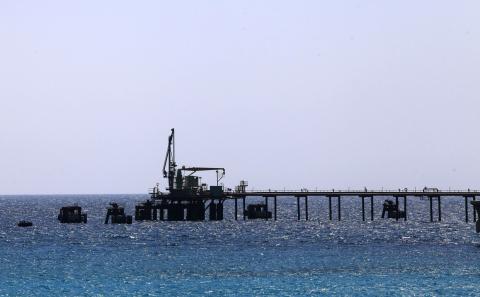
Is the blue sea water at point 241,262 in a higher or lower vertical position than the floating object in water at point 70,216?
lower

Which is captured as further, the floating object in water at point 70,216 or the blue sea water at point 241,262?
the floating object in water at point 70,216

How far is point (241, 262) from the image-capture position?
262ft

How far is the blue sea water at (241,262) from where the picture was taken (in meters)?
61.9

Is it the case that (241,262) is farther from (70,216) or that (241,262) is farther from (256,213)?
(70,216)

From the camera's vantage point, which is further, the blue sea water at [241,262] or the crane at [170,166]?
the crane at [170,166]

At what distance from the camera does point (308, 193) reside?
15175 centimetres

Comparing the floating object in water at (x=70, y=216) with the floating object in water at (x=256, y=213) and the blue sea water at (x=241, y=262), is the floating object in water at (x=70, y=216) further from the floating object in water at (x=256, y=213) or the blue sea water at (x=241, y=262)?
the floating object in water at (x=256, y=213)

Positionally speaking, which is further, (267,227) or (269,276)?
(267,227)

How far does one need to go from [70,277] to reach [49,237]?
5129 cm

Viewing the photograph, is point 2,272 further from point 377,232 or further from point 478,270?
point 377,232

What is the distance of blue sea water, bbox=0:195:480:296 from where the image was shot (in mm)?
61938

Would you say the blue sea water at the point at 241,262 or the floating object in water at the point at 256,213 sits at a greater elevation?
the floating object in water at the point at 256,213

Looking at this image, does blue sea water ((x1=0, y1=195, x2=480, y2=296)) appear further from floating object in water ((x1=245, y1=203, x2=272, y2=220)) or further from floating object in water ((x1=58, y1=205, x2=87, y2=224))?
floating object in water ((x1=245, y1=203, x2=272, y2=220))

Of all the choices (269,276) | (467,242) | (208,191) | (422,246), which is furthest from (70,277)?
(208,191)
